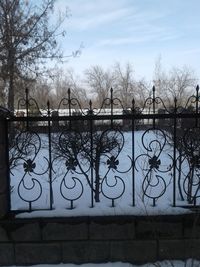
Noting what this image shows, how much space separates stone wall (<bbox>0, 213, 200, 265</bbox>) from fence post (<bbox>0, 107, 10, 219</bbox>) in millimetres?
210

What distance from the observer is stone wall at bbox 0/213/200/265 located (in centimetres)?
320

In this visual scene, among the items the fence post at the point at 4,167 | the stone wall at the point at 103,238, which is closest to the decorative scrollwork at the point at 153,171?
the stone wall at the point at 103,238

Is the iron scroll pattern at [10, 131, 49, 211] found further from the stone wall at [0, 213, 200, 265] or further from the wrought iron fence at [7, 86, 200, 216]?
the stone wall at [0, 213, 200, 265]

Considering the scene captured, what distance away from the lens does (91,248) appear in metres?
3.21

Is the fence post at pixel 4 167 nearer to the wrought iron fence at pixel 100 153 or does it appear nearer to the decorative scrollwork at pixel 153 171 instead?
the wrought iron fence at pixel 100 153

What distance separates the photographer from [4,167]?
3.41 m

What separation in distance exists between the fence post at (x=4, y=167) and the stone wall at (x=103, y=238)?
210mm

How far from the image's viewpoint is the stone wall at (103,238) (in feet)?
10.5

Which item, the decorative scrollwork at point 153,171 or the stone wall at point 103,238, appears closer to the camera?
the stone wall at point 103,238

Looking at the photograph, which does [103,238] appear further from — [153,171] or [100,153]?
[153,171]

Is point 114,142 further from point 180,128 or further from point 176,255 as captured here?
→ point 176,255

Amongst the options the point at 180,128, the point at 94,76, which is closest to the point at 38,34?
the point at 180,128

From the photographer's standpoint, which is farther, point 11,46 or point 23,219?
point 11,46

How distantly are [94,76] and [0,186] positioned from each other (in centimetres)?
4151
